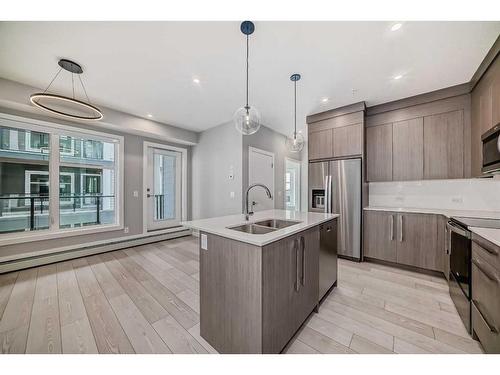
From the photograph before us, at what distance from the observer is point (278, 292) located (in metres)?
1.32

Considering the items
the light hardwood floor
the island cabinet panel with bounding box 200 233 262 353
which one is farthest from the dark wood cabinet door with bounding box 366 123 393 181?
the island cabinet panel with bounding box 200 233 262 353

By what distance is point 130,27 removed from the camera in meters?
1.69

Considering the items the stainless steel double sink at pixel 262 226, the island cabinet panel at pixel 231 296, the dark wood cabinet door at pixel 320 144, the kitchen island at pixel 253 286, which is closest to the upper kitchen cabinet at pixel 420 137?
the dark wood cabinet door at pixel 320 144

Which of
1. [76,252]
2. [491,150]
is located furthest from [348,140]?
[76,252]

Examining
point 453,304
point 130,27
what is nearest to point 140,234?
point 130,27

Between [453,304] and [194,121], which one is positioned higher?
[194,121]

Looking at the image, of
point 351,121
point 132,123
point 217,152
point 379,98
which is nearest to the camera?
point 379,98

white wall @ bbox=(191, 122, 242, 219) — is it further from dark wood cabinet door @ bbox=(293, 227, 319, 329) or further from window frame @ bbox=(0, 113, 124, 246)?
dark wood cabinet door @ bbox=(293, 227, 319, 329)

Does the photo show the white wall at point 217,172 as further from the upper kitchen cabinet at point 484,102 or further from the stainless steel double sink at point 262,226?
the upper kitchen cabinet at point 484,102

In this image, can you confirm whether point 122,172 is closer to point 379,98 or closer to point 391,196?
point 379,98

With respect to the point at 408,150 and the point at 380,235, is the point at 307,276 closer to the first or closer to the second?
the point at 380,235

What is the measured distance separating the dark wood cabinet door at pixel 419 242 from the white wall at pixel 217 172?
108 inches

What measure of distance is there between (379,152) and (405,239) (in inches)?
56.0
